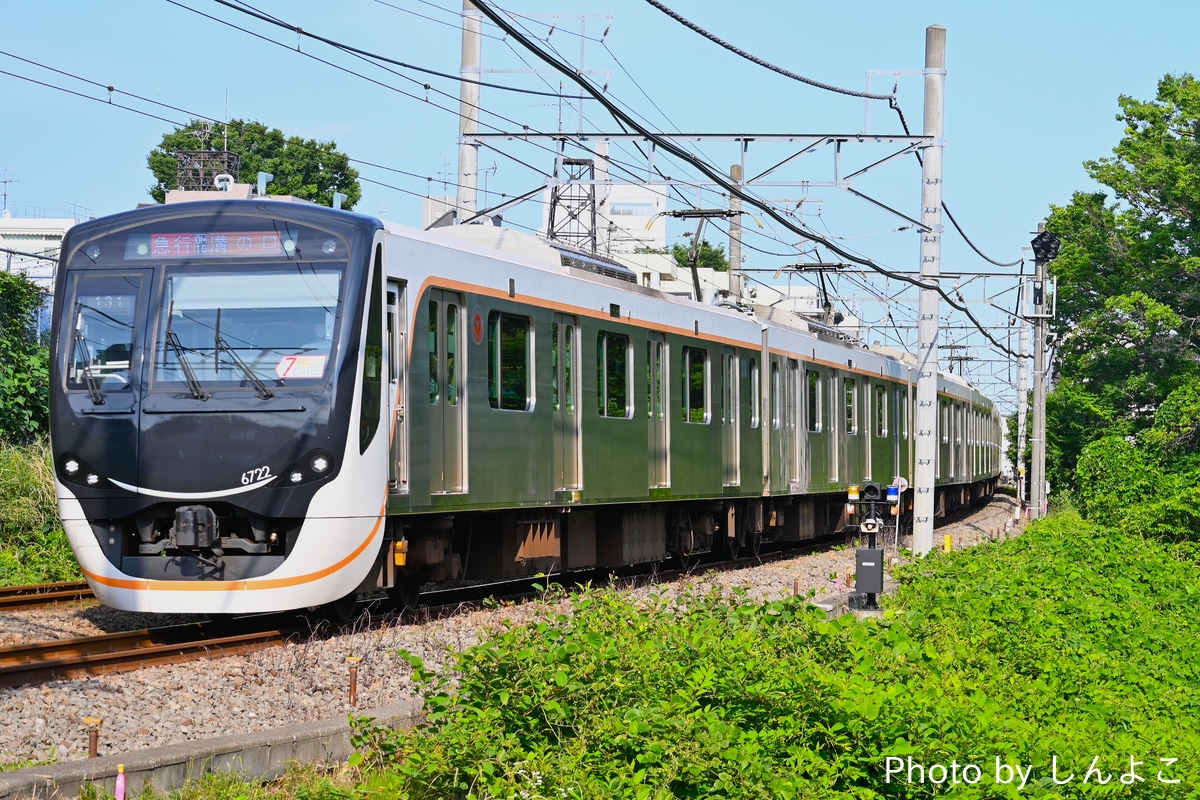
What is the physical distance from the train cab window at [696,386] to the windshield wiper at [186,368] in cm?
740

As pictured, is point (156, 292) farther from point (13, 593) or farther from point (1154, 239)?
point (1154, 239)

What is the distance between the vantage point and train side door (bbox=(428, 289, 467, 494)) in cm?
1161

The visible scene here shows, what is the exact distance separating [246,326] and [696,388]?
304 inches

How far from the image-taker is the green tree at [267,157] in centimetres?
5847

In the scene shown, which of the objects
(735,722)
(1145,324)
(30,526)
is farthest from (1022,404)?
(735,722)

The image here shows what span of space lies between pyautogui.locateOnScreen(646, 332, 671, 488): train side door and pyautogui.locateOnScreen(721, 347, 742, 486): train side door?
6.44 ft

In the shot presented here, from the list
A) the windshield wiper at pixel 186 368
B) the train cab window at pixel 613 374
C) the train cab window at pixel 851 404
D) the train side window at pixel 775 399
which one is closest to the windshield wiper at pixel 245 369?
the windshield wiper at pixel 186 368

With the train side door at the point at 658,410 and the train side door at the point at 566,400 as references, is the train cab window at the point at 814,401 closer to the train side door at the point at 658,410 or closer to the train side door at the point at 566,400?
the train side door at the point at 658,410

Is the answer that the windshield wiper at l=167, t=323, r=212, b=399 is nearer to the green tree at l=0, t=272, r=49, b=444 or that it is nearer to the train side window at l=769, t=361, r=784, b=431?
the green tree at l=0, t=272, r=49, b=444

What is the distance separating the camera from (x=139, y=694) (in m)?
8.37

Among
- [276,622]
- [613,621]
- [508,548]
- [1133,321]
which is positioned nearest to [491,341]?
[508,548]

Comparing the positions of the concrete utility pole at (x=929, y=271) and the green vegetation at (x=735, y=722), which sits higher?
the concrete utility pole at (x=929, y=271)

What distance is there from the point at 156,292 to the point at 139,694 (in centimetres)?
336

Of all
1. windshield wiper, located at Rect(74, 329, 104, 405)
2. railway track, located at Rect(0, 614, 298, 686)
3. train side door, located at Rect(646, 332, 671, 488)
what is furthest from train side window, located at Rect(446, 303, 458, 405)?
train side door, located at Rect(646, 332, 671, 488)
